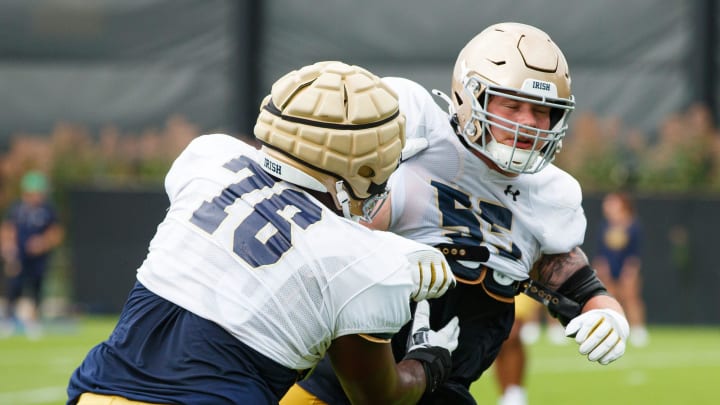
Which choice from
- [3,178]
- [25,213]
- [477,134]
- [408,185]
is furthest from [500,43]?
[3,178]

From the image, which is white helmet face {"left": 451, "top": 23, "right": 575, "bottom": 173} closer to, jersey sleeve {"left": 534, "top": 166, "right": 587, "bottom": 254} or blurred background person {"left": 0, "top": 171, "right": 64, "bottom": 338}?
jersey sleeve {"left": 534, "top": 166, "right": 587, "bottom": 254}

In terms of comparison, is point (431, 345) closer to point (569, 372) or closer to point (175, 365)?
point (175, 365)

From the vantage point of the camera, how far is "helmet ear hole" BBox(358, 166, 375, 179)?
10.2 feet

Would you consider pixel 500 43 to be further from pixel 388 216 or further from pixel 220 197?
pixel 220 197

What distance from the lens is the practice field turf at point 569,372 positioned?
28.8 ft

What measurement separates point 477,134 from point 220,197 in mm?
1034

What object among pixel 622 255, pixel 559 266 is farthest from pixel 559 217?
pixel 622 255

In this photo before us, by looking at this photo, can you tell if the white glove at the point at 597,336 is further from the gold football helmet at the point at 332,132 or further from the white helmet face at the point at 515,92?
the gold football helmet at the point at 332,132

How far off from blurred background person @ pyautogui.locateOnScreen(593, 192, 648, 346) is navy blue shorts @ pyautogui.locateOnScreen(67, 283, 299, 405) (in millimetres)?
10365

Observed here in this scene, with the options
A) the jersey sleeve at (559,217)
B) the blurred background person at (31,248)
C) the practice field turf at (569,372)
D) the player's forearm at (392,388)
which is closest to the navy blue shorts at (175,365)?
the player's forearm at (392,388)

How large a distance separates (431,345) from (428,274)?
442 mm

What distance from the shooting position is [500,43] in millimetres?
3766

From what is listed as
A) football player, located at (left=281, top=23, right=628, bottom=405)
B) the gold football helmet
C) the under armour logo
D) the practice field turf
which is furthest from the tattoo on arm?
the practice field turf

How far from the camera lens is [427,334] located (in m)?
3.58
